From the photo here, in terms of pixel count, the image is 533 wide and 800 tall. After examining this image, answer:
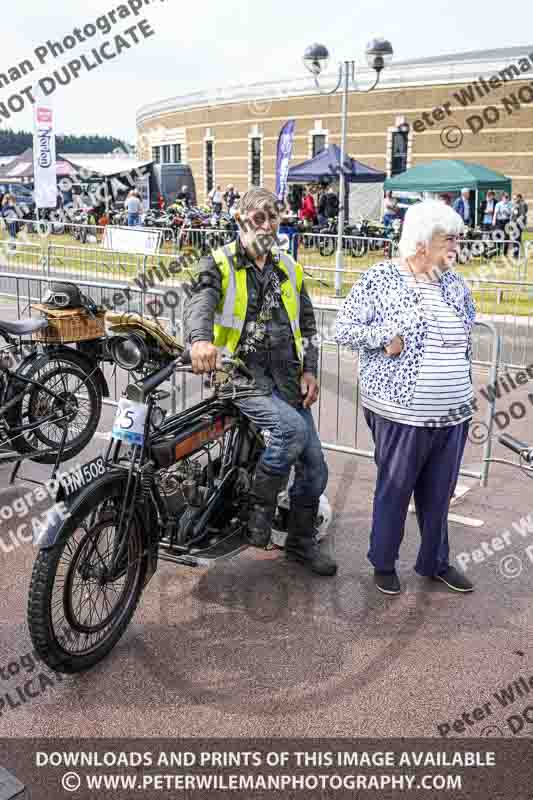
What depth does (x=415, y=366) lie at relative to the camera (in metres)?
3.88

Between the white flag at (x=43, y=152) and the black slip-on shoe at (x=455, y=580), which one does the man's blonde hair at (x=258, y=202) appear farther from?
the white flag at (x=43, y=152)

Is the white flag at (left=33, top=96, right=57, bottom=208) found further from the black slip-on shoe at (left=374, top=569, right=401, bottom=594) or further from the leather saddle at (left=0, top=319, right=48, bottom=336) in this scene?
the black slip-on shoe at (left=374, top=569, right=401, bottom=594)

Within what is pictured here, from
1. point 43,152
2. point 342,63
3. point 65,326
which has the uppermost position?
point 342,63

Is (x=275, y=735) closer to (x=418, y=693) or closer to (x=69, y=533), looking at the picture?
(x=418, y=693)

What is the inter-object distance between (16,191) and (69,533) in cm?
4595

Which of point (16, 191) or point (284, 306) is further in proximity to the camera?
point (16, 191)

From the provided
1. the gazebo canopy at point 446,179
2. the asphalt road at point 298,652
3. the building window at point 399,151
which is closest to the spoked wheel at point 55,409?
the asphalt road at point 298,652

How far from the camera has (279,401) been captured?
13.3 feet

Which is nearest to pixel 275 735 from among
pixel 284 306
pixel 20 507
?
pixel 284 306

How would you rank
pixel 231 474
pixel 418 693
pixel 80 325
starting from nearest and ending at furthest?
pixel 418 693 < pixel 231 474 < pixel 80 325

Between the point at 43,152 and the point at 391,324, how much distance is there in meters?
16.7

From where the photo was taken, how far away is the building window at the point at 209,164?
49.8 meters

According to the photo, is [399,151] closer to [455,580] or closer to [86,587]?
[455,580]

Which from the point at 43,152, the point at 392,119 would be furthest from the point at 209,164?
the point at 43,152
